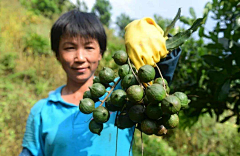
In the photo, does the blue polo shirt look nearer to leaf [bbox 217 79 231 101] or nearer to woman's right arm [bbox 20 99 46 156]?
woman's right arm [bbox 20 99 46 156]

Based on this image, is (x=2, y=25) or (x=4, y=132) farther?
(x=2, y=25)

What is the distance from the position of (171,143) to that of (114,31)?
619cm

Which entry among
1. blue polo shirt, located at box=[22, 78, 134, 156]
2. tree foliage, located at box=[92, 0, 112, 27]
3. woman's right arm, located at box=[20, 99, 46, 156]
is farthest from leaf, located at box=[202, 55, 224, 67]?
tree foliage, located at box=[92, 0, 112, 27]

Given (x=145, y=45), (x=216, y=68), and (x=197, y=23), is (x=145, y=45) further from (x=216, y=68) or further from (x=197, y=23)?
(x=216, y=68)

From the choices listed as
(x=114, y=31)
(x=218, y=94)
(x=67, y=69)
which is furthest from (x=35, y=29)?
(x=218, y=94)

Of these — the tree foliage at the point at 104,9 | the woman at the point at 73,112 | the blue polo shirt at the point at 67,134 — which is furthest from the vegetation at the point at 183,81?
the tree foliage at the point at 104,9

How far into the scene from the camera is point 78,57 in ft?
4.65

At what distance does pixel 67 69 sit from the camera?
1499 mm

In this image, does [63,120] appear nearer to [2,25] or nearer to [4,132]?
[4,132]

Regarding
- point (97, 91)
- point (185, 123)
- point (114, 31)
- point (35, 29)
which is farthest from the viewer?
point (114, 31)

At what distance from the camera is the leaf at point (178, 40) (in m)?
1.00

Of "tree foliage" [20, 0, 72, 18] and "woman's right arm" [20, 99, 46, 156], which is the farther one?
"tree foliage" [20, 0, 72, 18]

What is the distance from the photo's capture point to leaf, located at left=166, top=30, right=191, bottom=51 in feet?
3.28

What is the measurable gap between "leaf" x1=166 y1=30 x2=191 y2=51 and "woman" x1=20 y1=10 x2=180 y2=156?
184 millimetres
